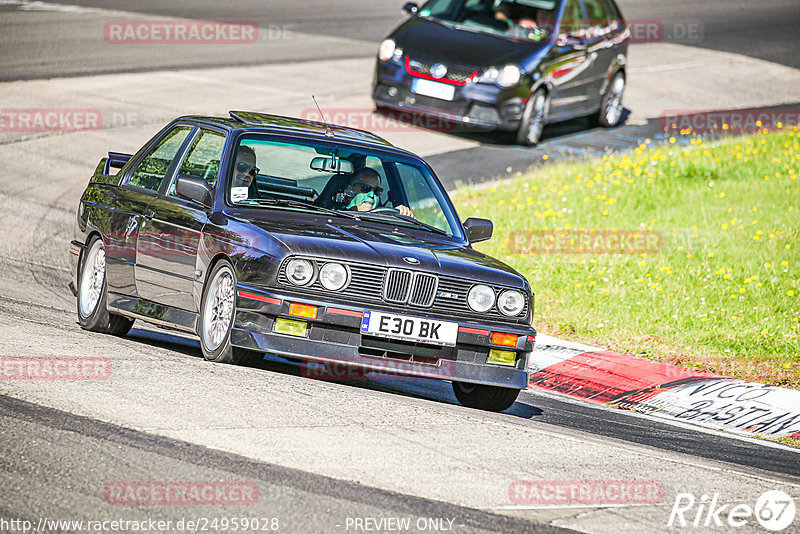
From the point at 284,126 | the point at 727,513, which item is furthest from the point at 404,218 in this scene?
the point at 727,513

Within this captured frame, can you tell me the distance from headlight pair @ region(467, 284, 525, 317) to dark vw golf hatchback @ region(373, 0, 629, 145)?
9.55 m

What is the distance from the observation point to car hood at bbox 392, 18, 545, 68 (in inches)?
679

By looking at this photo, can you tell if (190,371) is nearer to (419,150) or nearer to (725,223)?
(725,223)

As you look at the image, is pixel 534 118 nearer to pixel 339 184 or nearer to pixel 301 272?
pixel 339 184

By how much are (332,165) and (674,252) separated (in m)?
6.04

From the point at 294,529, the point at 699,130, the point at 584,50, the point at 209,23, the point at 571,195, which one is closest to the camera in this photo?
the point at 294,529

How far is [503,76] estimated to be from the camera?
1717cm

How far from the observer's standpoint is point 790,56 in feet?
94.9

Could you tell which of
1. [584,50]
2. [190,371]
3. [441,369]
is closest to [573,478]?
[441,369]

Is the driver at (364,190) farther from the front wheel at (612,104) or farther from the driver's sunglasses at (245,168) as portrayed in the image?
the front wheel at (612,104)

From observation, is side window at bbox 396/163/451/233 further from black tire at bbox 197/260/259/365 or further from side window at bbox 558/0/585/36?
side window at bbox 558/0/585/36

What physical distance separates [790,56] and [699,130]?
9.73 metres

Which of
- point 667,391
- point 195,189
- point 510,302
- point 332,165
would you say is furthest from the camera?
point 667,391

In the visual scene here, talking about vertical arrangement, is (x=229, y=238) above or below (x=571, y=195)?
above
